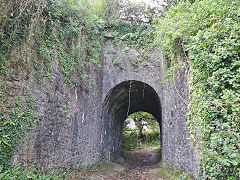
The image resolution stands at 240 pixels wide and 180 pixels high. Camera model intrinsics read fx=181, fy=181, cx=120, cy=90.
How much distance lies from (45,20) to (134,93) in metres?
7.03

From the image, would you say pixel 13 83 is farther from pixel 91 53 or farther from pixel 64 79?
pixel 91 53

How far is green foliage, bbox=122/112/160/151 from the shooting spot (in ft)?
65.2

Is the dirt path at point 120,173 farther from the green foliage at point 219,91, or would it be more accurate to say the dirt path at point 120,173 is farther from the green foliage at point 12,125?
the green foliage at point 219,91

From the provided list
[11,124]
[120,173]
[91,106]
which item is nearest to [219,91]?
[11,124]

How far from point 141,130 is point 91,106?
1406 cm

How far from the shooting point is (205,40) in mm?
3439

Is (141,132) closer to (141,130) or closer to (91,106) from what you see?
(141,130)

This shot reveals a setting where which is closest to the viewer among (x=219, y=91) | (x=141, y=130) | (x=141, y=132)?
(x=219, y=91)

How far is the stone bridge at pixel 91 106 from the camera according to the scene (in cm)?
426

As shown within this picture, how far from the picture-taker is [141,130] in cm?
2073

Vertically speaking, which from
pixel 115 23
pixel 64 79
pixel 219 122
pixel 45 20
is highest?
pixel 115 23

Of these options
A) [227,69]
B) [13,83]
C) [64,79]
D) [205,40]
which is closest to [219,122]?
[227,69]

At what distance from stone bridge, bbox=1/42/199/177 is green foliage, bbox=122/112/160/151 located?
916 cm

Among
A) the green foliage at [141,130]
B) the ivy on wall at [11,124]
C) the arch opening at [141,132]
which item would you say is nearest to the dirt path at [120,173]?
the ivy on wall at [11,124]
